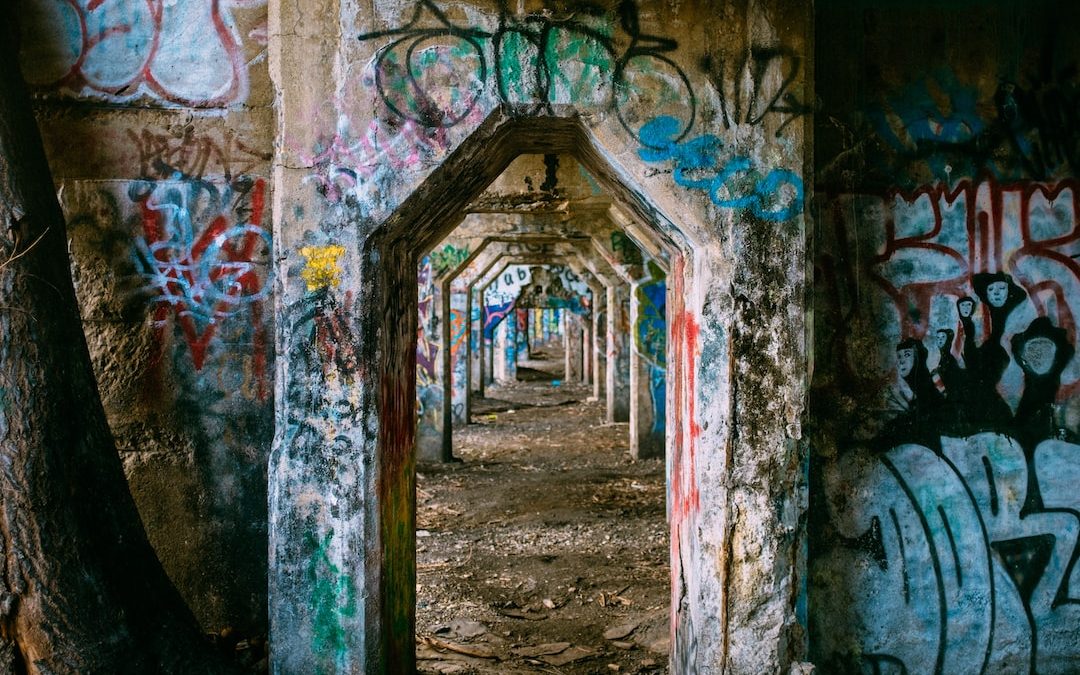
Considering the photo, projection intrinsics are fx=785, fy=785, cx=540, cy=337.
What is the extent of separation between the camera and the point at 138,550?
3.76 meters

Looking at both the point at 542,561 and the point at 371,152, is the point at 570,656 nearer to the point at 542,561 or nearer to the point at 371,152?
the point at 542,561

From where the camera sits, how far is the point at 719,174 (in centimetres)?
363

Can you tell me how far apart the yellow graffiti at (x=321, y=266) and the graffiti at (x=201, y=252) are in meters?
0.68

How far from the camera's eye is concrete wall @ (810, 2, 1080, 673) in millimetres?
4105

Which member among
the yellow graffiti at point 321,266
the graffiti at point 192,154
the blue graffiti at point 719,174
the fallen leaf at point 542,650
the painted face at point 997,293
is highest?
the graffiti at point 192,154

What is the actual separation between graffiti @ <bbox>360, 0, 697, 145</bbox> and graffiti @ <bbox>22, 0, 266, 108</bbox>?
1033 millimetres

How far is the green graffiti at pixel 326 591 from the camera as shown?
3.65 m

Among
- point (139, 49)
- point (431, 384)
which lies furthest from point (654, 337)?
point (139, 49)

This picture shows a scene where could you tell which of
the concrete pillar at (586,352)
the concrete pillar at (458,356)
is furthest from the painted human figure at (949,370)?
the concrete pillar at (586,352)

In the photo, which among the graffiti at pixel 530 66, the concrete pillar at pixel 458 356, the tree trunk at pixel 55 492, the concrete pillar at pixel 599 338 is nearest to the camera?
the tree trunk at pixel 55 492

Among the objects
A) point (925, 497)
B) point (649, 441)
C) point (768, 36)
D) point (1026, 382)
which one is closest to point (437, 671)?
point (925, 497)

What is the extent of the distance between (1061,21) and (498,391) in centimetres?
2000

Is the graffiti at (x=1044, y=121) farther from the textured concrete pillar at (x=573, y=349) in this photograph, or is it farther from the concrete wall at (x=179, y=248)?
the textured concrete pillar at (x=573, y=349)

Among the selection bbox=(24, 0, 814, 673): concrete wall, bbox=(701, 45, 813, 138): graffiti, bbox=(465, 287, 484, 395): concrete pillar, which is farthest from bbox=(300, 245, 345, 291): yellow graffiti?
bbox=(465, 287, 484, 395): concrete pillar
